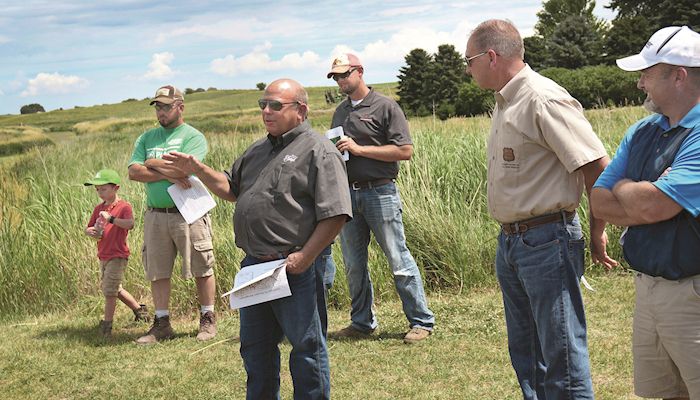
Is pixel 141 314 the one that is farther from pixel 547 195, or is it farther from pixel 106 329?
pixel 547 195

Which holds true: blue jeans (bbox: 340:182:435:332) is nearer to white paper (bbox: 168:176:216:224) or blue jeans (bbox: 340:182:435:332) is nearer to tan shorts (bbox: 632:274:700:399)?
white paper (bbox: 168:176:216:224)

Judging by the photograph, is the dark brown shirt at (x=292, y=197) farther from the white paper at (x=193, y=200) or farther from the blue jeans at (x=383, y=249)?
the blue jeans at (x=383, y=249)

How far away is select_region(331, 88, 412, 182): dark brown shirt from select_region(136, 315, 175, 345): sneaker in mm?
2031

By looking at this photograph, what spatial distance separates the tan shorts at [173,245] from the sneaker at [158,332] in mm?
377

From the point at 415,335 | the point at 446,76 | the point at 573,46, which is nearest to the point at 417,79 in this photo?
the point at 446,76

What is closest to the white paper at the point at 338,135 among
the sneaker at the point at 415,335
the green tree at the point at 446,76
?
the sneaker at the point at 415,335

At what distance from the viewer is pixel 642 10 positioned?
4569cm

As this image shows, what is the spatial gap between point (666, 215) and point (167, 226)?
13.9 ft

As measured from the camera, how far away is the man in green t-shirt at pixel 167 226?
6020mm

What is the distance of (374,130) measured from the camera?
5.84 meters

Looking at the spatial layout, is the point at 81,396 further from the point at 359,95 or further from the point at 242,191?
the point at 359,95

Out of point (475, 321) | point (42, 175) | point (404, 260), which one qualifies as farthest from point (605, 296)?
point (42, 175)

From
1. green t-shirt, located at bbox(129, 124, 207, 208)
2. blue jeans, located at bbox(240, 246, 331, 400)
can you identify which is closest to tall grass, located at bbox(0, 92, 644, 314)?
green t-shirt, located at bbox(129, 124, 207, 208)

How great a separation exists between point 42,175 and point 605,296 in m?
7.90
